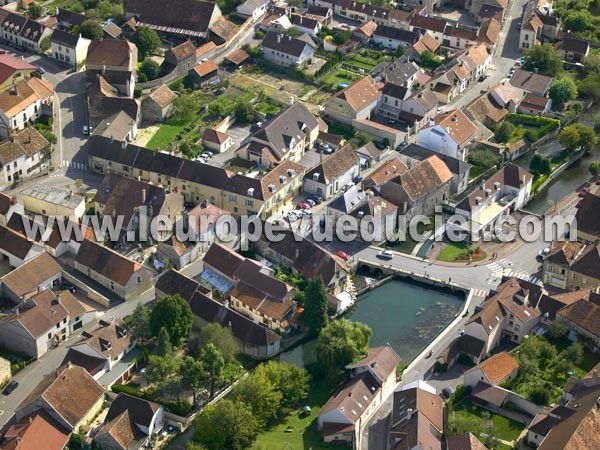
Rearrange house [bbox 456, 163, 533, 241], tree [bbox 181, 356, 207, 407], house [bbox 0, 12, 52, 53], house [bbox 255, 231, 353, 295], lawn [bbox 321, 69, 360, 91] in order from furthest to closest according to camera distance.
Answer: house [bbox 0, 12, 52, 53] < lawn [bbox 321, 69, 360, 91] < house [bbox 456, 163, 533, 241] < house [bbox 255, 231, 353, 295] < tree [bbox 181, 356, 207, 407]

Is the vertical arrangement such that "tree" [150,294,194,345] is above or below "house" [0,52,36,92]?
below

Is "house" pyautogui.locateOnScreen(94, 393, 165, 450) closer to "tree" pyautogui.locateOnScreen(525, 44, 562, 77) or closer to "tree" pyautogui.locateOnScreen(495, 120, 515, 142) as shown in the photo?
"tree" pyautogui.locateOnScreen(495, 120, 515, 142)

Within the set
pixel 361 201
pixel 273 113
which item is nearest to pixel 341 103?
pixel 273 113

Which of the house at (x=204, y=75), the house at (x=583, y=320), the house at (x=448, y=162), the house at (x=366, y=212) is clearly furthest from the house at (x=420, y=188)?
the house at (x=204, y=75)

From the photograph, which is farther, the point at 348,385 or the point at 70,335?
the point at 70,335

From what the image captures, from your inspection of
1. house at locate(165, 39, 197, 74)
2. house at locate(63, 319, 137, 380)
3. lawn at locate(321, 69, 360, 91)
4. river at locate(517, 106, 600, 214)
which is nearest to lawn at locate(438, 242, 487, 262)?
river at locate(517, 106, 600, 214)

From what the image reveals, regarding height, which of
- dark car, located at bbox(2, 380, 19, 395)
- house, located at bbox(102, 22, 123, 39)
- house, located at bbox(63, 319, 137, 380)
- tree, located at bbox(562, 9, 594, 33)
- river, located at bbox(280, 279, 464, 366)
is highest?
tree, located at bbox(562, 9, 594, 33)

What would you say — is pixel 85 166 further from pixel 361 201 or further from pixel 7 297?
pixel 361 201

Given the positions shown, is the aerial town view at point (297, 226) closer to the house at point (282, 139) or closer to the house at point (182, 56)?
the house at point (282, 139)
